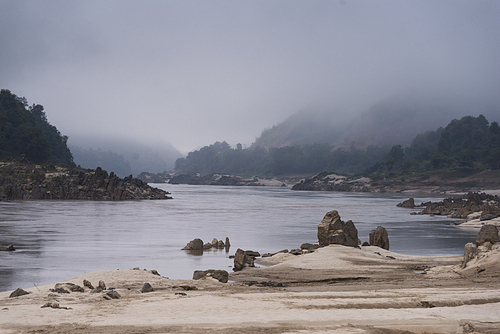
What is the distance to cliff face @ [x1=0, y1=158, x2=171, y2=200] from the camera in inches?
2270

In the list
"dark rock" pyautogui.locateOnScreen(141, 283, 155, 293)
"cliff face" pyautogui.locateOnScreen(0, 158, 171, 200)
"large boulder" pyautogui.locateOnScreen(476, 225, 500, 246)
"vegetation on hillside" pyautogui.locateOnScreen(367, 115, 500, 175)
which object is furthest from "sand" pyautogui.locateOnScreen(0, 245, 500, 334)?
"vegetation on hillside" pyautogui.locateOnScreen(367, 115, 500, 175)

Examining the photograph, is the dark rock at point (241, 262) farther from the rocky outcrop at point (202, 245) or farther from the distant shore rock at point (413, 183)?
the distant shore rock at point (413, 183)

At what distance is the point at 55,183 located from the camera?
60406 millimetres

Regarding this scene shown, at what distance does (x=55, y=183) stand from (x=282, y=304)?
58855 mm

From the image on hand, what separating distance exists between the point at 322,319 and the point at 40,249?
47.5 feet

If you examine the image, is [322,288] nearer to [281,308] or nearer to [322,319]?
[281,308]

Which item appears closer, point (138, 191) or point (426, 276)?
point (426, 276)

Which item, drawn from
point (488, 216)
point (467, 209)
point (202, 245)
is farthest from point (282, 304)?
point (467, 209)

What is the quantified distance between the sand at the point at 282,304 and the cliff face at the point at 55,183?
51.7 meters

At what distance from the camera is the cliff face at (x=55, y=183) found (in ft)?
189

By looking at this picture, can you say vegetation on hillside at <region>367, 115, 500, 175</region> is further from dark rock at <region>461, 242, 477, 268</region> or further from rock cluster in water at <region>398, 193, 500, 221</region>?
dark rock at <region>461, 242, 477, 268</region>

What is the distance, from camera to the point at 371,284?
37.0ft

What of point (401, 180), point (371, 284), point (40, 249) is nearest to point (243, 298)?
point (371, 284)

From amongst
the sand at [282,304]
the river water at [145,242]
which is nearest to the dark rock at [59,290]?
the sand at [282,304]
